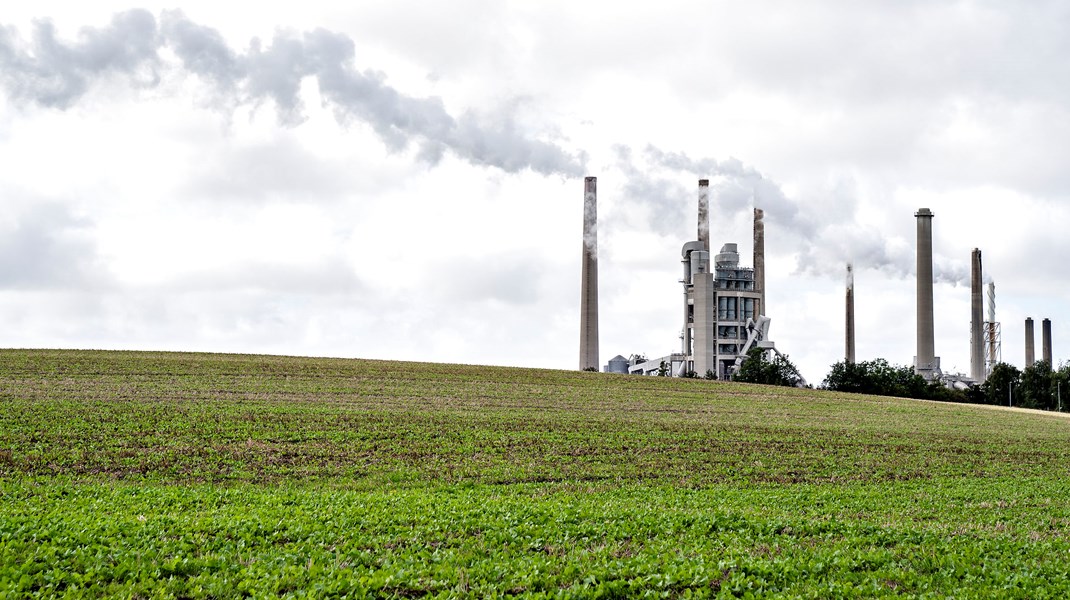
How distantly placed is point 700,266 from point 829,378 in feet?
73.7

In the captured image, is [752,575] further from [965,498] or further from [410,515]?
[965,498]

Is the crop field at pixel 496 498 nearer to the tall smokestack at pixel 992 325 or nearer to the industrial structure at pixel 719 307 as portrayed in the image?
the industrial structure at pixel 719 307

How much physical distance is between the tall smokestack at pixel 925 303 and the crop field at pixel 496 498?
221 feet

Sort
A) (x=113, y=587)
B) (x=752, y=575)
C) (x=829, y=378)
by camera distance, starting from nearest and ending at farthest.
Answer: (x=113, y=587), (x=752, y=575), (x=829, y=378)

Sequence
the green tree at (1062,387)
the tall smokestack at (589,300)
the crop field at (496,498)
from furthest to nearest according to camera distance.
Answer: the tall smokestack at (589,300) < the green tree at (1062,387) < the crop field at (496,498)

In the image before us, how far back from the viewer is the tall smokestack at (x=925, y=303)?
114m

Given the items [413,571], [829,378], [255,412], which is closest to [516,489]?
[413,571]

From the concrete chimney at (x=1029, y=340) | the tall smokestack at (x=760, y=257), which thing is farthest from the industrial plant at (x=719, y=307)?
the concrete chimney at (x=1029, y=340)

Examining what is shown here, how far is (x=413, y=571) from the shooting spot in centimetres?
1246

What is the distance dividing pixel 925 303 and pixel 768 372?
2754cm

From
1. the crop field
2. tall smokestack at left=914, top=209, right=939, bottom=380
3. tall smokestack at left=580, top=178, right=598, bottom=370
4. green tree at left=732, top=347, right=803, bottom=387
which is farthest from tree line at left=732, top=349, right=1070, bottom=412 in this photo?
the crop field

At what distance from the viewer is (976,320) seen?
129m

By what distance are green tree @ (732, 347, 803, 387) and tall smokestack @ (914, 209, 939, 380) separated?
20.8m

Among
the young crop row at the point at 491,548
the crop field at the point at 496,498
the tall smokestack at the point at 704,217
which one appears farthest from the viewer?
the tall smokestack at the point at 704,217
